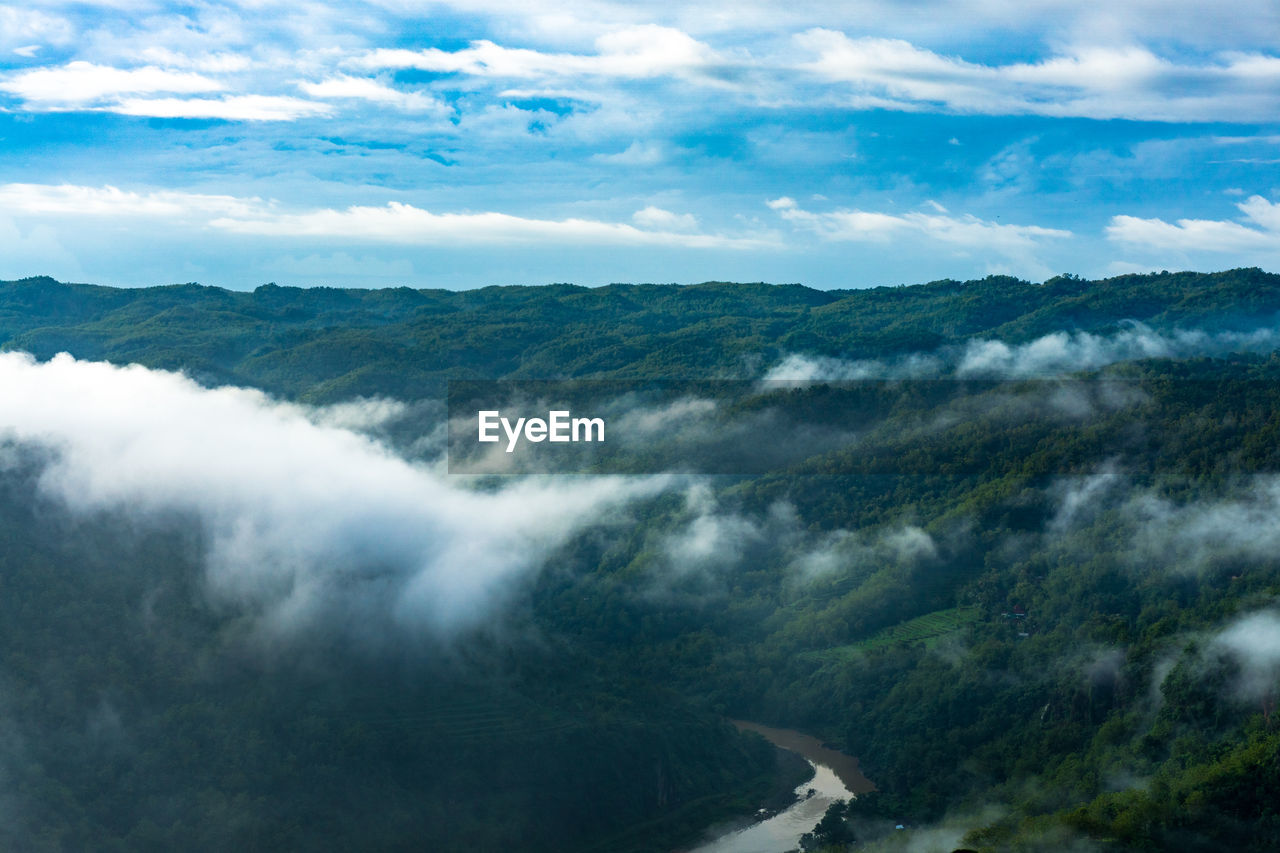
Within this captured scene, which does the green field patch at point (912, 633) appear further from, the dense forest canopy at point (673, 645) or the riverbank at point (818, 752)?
the riverbank at point (818, 752)

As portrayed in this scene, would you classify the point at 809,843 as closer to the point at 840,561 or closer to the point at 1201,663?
the point at 1201,663

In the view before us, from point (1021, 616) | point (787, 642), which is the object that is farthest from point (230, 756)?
point (1021, 616)

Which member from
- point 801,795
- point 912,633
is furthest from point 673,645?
point 801,795

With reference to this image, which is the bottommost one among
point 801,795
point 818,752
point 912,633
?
point 818,752

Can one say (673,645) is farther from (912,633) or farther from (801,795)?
(801,795)

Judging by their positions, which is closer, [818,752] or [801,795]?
[801,795]

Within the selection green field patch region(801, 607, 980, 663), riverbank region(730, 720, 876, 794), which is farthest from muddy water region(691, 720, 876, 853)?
green field patch region(801, 607, 980, 663)
